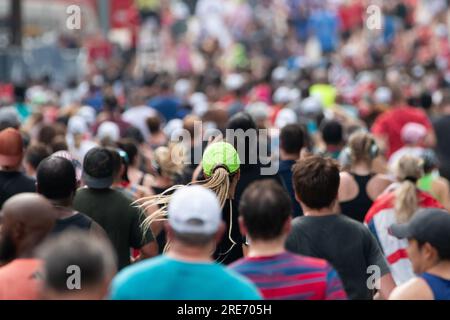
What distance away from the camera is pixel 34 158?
29.2ft

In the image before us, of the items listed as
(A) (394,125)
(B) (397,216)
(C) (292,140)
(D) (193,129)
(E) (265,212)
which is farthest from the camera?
(A) (394,125)

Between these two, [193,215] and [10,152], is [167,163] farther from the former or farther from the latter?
[193,215]

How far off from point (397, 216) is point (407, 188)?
0.24 meters

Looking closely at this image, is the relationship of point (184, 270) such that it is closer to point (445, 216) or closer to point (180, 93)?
point (445, 216)

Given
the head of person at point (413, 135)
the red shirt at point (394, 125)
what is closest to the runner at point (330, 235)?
the head of person at point (413, 135)

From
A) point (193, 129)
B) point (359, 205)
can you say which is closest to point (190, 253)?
point (359, 205)

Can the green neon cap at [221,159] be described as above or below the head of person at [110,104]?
below

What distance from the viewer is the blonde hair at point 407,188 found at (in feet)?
24.8

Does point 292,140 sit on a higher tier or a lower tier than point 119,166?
higher

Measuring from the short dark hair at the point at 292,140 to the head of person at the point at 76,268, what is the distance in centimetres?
462

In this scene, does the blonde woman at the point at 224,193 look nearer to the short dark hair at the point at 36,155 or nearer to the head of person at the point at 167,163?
the head of person at the point at 167,163

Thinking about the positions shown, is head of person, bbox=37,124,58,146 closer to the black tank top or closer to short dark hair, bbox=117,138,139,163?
short dark hair, bbox=117,138,139,163

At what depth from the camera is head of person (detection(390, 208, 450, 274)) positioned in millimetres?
5039

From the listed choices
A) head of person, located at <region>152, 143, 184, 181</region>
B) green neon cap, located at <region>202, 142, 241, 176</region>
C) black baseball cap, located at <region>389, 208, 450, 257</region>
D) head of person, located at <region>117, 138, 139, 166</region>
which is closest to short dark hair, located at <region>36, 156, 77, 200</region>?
green neon cap, located at <region>202, 142, 241, 176</region>
